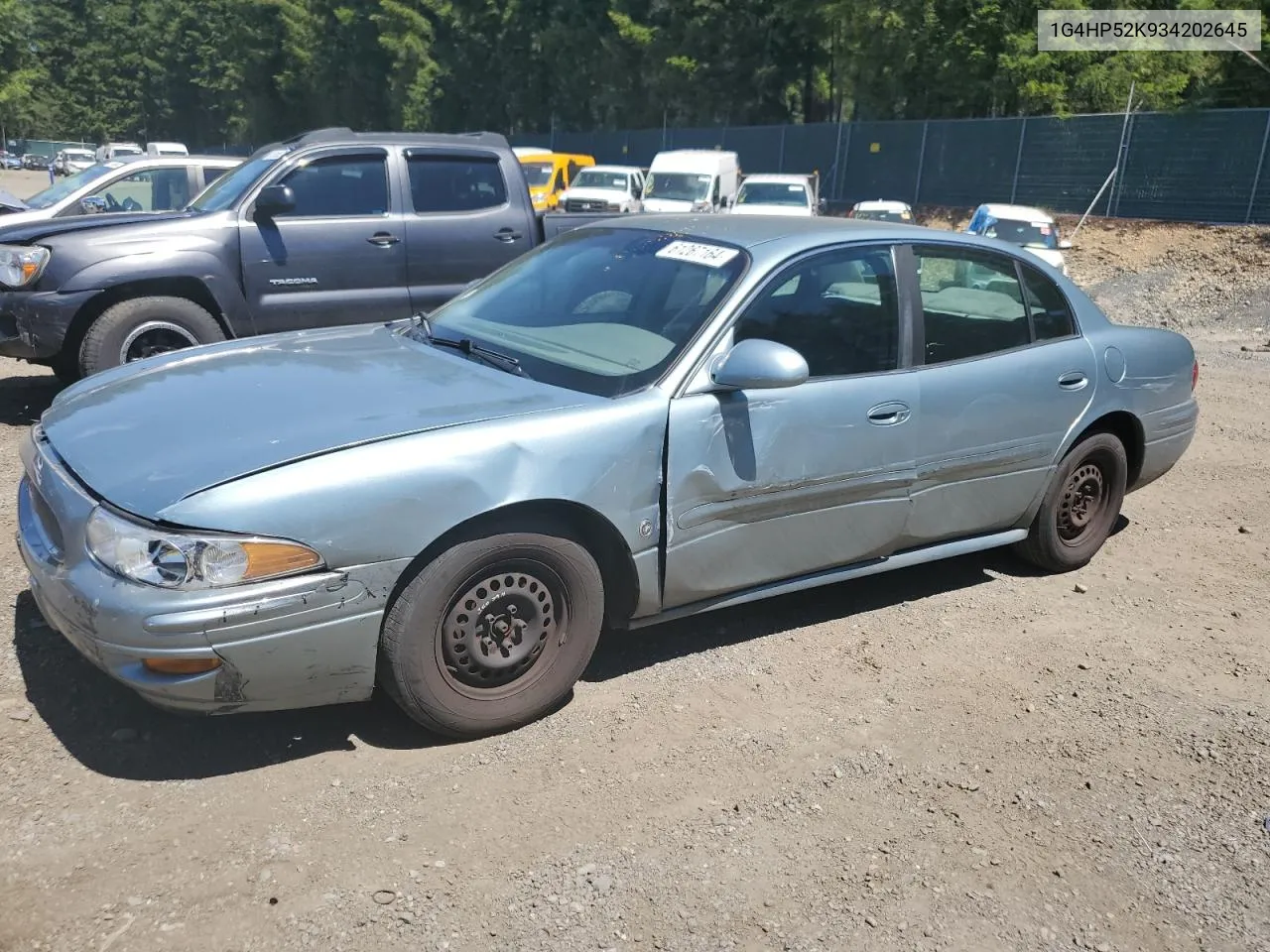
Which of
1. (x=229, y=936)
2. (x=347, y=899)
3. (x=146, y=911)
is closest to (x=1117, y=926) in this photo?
(x=347, y=899)

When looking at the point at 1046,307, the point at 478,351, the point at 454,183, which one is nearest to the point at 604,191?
the point at 454,183

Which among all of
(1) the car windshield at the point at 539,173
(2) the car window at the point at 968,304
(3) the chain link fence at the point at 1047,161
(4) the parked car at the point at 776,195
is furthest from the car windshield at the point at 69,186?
(3) the chain link fence at the point at 1047,161

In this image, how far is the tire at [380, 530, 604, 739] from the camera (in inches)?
116

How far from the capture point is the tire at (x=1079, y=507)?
473 cm

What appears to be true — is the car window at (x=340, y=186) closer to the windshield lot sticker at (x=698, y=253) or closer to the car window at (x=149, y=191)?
the car window at (x=149, y=191)

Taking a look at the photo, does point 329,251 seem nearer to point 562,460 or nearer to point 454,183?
point 454,183

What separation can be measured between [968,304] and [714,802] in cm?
253

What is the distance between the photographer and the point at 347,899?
2490 mm

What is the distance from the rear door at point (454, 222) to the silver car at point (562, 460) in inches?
127

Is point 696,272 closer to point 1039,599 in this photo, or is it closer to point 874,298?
point 874,298

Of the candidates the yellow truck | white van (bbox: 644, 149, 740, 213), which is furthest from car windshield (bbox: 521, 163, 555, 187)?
white van (bbox: 644, 149, 740, 213)

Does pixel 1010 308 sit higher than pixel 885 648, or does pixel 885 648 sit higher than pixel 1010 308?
pixel 1010 308

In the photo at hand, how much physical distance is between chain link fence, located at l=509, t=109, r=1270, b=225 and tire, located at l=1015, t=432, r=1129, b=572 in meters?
18.2

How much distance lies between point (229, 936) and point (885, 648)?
2.63 m
